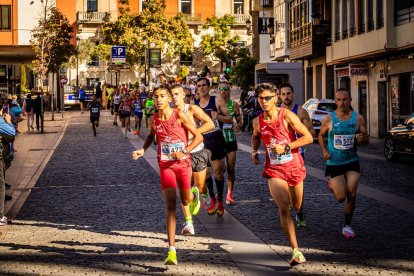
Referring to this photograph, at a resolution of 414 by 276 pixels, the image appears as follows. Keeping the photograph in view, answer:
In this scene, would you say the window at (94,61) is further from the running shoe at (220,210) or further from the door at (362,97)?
the running shoe at (220,210)

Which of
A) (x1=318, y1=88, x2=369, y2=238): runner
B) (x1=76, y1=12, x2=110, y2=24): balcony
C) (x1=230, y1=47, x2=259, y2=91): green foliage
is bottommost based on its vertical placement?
(x1=318, y1=88, x2=369, y2=238): runner

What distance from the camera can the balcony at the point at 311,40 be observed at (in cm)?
4438

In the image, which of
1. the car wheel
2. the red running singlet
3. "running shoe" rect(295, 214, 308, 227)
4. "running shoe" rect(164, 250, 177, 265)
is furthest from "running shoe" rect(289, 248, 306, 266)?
the car wheel

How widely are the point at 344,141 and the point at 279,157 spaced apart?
6.27ft

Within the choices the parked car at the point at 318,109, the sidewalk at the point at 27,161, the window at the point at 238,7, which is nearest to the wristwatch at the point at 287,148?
the sidewalk at the point at 27,161

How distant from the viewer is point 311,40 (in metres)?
45.2

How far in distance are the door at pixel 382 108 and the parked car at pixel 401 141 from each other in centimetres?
1342

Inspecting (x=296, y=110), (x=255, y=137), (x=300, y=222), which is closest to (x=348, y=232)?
(x=300, y=222)

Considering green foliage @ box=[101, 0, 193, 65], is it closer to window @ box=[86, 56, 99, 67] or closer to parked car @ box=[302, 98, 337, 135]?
window @ box=[86, 56, 99, 67]

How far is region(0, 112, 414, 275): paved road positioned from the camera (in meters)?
8.28

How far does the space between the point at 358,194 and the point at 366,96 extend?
24.7 metres

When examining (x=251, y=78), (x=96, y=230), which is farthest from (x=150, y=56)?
(x=96, y=230)

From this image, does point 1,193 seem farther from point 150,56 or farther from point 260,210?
point 150,56

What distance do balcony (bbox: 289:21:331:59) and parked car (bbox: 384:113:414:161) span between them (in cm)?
2175
